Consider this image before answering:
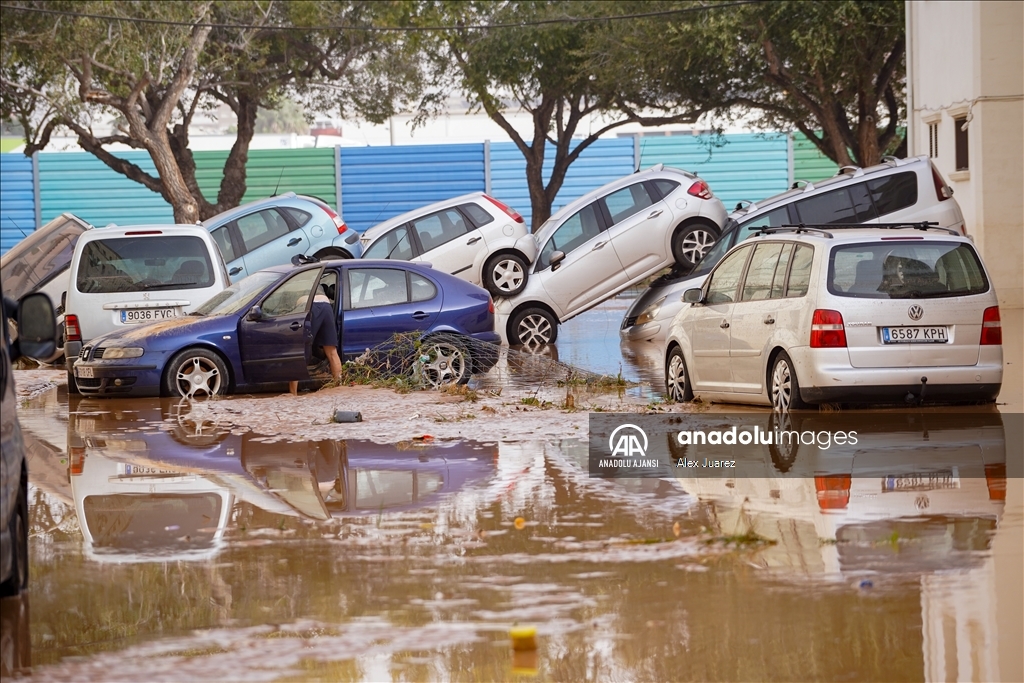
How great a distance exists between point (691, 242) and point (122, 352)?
8.30m

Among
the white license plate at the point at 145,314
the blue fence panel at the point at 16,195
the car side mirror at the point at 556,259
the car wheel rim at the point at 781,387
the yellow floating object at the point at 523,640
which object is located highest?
the blue fence panel at the point at 16,195

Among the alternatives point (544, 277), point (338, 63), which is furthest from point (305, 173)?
point (544, 277)

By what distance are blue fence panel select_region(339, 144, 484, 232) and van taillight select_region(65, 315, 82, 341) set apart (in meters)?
20.0

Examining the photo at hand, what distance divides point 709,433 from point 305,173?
85.8 ft

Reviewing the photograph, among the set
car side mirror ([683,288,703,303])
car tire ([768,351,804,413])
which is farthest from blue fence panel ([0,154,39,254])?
car tire ([768,351,804,413])

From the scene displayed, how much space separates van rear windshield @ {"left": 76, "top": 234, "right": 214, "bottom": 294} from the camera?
1530 cm

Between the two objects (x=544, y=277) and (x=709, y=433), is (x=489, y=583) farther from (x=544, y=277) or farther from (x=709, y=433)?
(x=544, y=277)

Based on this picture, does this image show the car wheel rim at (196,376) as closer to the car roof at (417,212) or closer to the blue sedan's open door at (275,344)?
the blue sedan's open door at (275,344)

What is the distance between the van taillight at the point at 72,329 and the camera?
49.6 ft

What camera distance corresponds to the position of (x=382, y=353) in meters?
14.3

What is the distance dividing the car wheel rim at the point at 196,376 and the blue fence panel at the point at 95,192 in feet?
72.5

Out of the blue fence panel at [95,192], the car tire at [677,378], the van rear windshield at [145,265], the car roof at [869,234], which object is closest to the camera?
the car roof at [869,234]

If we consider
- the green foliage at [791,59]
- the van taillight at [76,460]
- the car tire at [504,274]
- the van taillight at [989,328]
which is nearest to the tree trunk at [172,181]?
the green foliage at [791,59]

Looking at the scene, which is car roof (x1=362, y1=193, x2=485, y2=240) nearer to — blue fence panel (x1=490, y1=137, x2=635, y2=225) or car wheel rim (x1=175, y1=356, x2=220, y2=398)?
car wheel rim (x1=175, y1=356, x2=220, y2=398)
